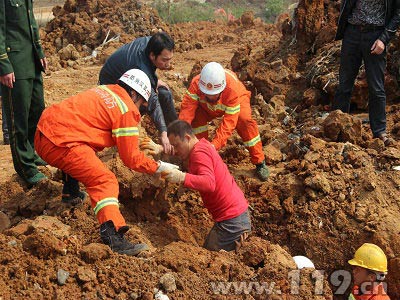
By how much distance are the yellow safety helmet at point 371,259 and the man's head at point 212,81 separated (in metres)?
2.12

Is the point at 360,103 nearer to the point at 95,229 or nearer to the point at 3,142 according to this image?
the point at 95,229

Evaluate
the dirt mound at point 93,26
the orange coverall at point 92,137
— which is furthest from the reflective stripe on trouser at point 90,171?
the dirt mound at point 93,26

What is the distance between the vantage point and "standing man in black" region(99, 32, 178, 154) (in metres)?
5.47

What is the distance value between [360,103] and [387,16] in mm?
1622

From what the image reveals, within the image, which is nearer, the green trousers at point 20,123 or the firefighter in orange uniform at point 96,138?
the firefighter in orange uniform at point 96,138

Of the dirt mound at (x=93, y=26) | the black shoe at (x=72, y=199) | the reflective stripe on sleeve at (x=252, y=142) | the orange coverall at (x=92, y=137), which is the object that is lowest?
the dirt mound at (x=93, y=26)

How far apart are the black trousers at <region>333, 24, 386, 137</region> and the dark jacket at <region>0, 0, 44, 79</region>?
136 inches

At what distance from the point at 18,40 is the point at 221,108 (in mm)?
2167

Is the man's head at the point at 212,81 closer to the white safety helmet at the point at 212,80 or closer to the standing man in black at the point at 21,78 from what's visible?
the white safety helmet at the point at 212,80

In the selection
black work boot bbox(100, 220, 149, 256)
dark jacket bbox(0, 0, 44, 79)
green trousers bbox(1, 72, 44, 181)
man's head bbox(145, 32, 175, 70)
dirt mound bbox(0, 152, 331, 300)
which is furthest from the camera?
green trousers bbox(1, 72, 44, 181)

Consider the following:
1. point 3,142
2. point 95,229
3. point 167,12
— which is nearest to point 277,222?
point 95,229

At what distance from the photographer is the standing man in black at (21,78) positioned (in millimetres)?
5477

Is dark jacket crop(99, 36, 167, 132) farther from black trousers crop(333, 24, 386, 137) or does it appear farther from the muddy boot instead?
black trousers crop(333, 24, 386, 137)

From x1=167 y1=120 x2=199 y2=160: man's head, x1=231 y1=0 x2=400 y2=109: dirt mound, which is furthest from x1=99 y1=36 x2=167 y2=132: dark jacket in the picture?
x1=231 y1=0 x2=400 y2=109: dirt mound
